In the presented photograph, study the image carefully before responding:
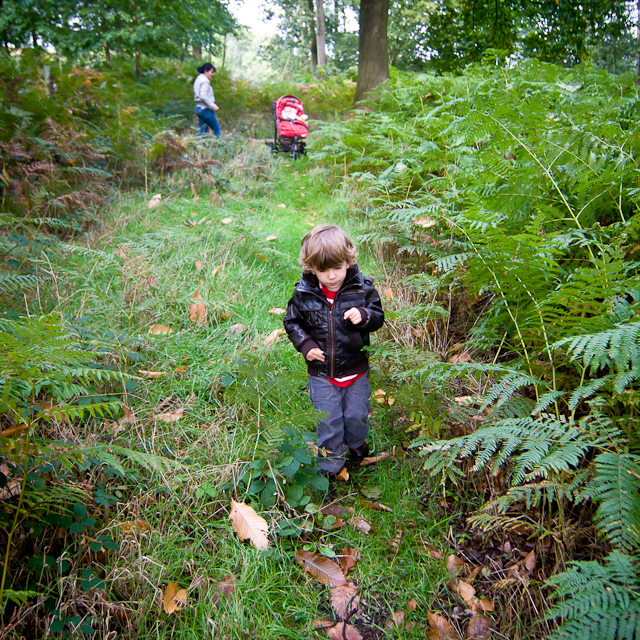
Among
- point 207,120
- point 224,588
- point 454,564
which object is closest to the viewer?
point 224,588

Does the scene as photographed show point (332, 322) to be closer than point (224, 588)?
No

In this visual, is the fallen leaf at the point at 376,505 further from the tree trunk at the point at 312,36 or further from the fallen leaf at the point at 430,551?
the tree trunk at the point at 312,36

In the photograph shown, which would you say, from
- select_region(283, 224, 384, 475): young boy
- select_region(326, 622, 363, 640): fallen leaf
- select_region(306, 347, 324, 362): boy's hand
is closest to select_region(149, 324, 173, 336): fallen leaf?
select_region(283, 224, 384, 475): young boy

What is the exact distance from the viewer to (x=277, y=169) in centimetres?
842

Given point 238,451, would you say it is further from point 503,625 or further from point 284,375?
point 503,625

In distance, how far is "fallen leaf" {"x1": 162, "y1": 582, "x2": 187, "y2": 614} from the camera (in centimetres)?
181

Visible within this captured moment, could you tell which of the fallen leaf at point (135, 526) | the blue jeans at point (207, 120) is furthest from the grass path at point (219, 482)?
the blue jeans at point (207, 120)

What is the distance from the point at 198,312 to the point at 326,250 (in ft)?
5.29

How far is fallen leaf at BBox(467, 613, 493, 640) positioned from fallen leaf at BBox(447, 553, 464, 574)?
0.20 meters

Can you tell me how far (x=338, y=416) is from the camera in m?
2.62

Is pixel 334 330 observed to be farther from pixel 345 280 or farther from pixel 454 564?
pixel 454 564

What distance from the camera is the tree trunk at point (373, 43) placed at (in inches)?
374

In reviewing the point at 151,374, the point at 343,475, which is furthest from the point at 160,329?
the point at 343,475

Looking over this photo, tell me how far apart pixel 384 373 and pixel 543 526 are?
122 cm
